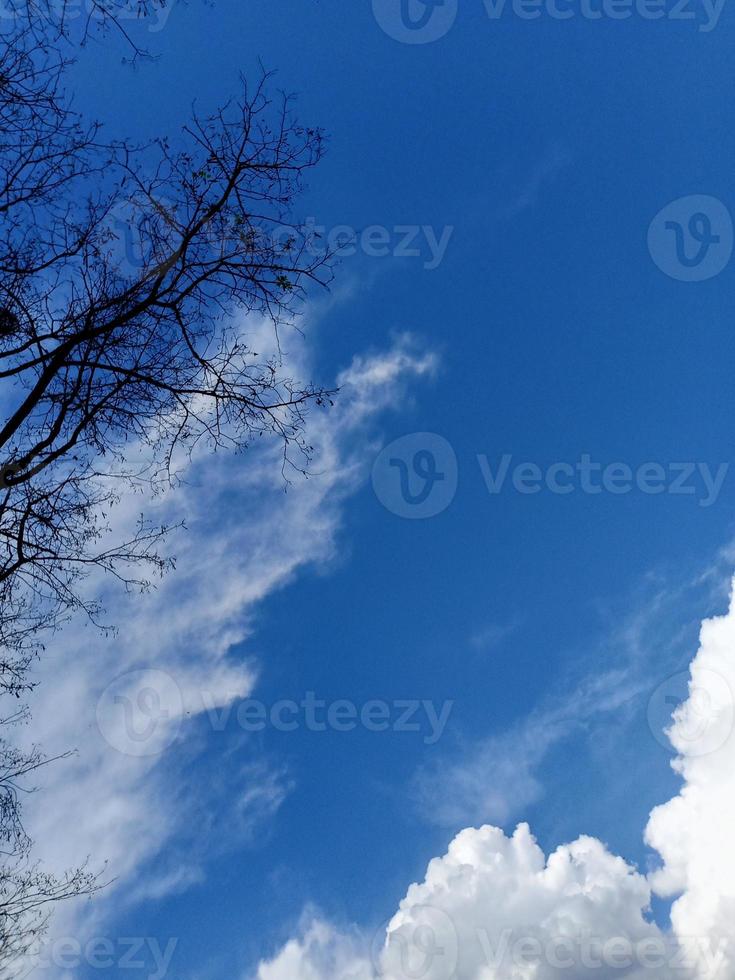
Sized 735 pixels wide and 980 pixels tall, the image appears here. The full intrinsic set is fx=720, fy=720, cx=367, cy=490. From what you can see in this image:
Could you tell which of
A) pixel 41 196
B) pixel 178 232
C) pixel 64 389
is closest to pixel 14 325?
pixel 64 389

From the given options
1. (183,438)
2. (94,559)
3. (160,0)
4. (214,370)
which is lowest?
Result: (94,559)

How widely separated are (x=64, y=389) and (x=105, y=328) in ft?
2.27

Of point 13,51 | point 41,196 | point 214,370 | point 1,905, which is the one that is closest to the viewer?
point 13,51

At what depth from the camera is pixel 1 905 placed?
30.0 feet

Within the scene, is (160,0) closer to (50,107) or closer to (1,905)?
(50,107)

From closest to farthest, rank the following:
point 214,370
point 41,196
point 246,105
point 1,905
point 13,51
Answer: point 13,51 → point 41,196 → point 246,105 → point 214,370 → point 1,905

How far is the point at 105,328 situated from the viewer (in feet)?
19.4

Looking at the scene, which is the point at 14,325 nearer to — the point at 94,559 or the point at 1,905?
the point at 94,559

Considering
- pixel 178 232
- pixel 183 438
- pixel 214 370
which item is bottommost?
pixel 183 438

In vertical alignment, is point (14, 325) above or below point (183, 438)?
above

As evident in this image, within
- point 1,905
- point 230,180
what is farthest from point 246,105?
point 1,905

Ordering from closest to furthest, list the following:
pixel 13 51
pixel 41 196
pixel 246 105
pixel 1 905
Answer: pixel 13 51 < pixel 41 196 < pixel 246 105 < pixel 1 905

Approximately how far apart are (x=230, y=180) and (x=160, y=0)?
135cm

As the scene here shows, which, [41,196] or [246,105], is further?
[246,105]
